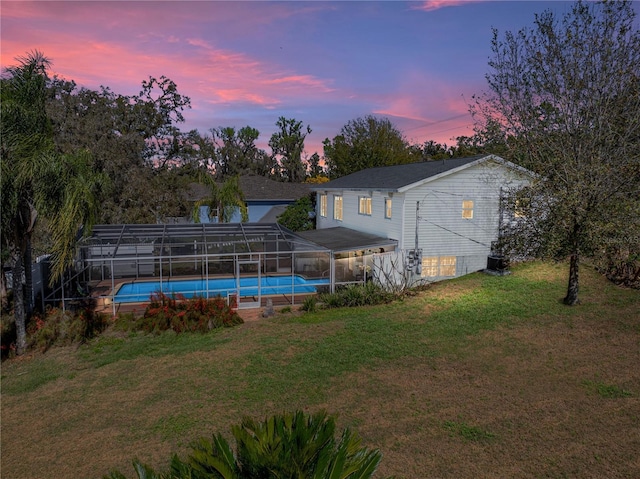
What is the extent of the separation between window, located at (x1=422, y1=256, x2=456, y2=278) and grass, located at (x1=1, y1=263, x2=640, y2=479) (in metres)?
4.47

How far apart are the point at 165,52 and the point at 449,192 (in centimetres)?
1350

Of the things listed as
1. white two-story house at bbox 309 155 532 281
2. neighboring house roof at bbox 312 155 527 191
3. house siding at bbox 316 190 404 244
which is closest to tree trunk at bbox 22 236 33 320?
white two-story house at bbox 309 155 532 281

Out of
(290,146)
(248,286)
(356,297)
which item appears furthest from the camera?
(290,146)

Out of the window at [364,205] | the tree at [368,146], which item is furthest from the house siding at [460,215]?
the tree at [368,146]

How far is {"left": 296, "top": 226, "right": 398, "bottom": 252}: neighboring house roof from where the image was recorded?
18859 millimetres

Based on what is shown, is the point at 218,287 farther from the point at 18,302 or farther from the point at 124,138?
the point at 124,138

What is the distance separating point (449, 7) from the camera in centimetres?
1627

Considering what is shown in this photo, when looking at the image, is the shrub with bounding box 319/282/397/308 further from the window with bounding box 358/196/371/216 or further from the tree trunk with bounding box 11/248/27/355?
the tree trunk with bounding box 11/248/27/355

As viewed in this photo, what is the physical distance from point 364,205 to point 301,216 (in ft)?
32.4

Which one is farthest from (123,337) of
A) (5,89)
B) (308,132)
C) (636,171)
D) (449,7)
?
(308,132)

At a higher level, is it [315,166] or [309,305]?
[315,166]

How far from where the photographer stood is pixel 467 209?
67.3ft

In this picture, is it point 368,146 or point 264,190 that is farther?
point 368,146

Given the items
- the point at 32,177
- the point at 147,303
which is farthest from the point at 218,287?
the point at 32,177
